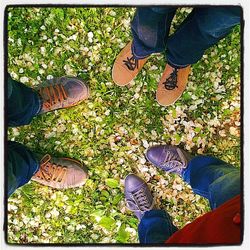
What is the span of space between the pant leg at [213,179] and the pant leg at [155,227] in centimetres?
15

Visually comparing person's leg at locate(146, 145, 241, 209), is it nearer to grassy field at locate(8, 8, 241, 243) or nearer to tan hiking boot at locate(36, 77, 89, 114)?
grassy field at locate(8, 8, 241, 243)

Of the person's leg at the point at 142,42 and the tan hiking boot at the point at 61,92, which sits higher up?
the person's leg at the point at 142,42

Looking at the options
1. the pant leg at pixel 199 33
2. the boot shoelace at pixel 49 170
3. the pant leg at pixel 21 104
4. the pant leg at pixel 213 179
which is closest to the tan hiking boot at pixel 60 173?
the boot shoelace at pixel 49 170

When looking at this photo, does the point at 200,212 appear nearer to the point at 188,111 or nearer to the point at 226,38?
the point at 188,111

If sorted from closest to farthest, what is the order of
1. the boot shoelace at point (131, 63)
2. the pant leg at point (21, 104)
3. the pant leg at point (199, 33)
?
the pant leg at point (199, 33)
the pant leg at point (21, 104)
the boot shoelace at point (131, 63)

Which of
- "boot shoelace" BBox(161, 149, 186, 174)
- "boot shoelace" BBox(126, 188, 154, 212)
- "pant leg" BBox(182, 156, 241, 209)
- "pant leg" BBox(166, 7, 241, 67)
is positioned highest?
"pant leg" BBox(166, 7, 241, 67)

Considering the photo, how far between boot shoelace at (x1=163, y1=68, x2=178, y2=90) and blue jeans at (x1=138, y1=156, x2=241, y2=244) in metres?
0.26

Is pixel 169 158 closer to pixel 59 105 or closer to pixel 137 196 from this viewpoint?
pixel 137 196

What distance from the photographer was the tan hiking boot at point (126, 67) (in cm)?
179

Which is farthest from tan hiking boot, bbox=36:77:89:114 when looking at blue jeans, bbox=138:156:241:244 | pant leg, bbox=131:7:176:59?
blue jeans, bbox=138:156:241:244

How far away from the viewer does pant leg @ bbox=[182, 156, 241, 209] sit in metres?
1.70

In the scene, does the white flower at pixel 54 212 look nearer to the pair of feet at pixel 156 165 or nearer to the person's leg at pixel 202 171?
the pair of feet at pixel 156 165

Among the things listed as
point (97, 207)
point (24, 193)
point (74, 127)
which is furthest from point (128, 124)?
point (24, 193)

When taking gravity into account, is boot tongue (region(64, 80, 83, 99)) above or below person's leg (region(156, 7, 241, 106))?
below
